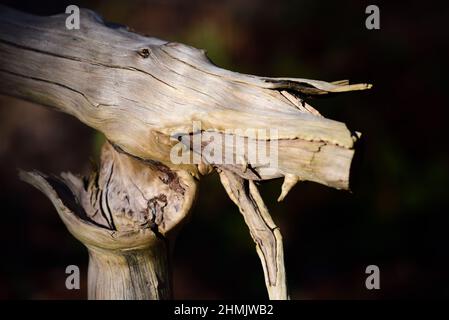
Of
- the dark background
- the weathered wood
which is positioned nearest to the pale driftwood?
the weathered wood

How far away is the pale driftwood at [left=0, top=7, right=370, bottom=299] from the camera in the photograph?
1392mm

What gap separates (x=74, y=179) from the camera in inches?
73.0

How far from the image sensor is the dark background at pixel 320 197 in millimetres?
3570

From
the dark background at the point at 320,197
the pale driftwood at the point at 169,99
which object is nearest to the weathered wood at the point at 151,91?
the pale driftwood at the point at 169,99

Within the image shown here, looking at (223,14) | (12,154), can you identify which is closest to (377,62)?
(223,14)

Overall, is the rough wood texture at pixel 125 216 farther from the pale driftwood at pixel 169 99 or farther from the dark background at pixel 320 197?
the dark background at pixel 320 197

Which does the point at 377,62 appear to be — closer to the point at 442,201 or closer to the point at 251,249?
the point at 442,201

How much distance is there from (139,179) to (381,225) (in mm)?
2369

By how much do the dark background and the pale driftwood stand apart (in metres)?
1.90

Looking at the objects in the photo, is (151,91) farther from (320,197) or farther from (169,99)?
(320,197)

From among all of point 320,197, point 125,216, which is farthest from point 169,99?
point 320,197

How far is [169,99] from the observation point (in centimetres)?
153

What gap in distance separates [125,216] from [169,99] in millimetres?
373

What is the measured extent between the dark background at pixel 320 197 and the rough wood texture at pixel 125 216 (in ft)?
5.66
